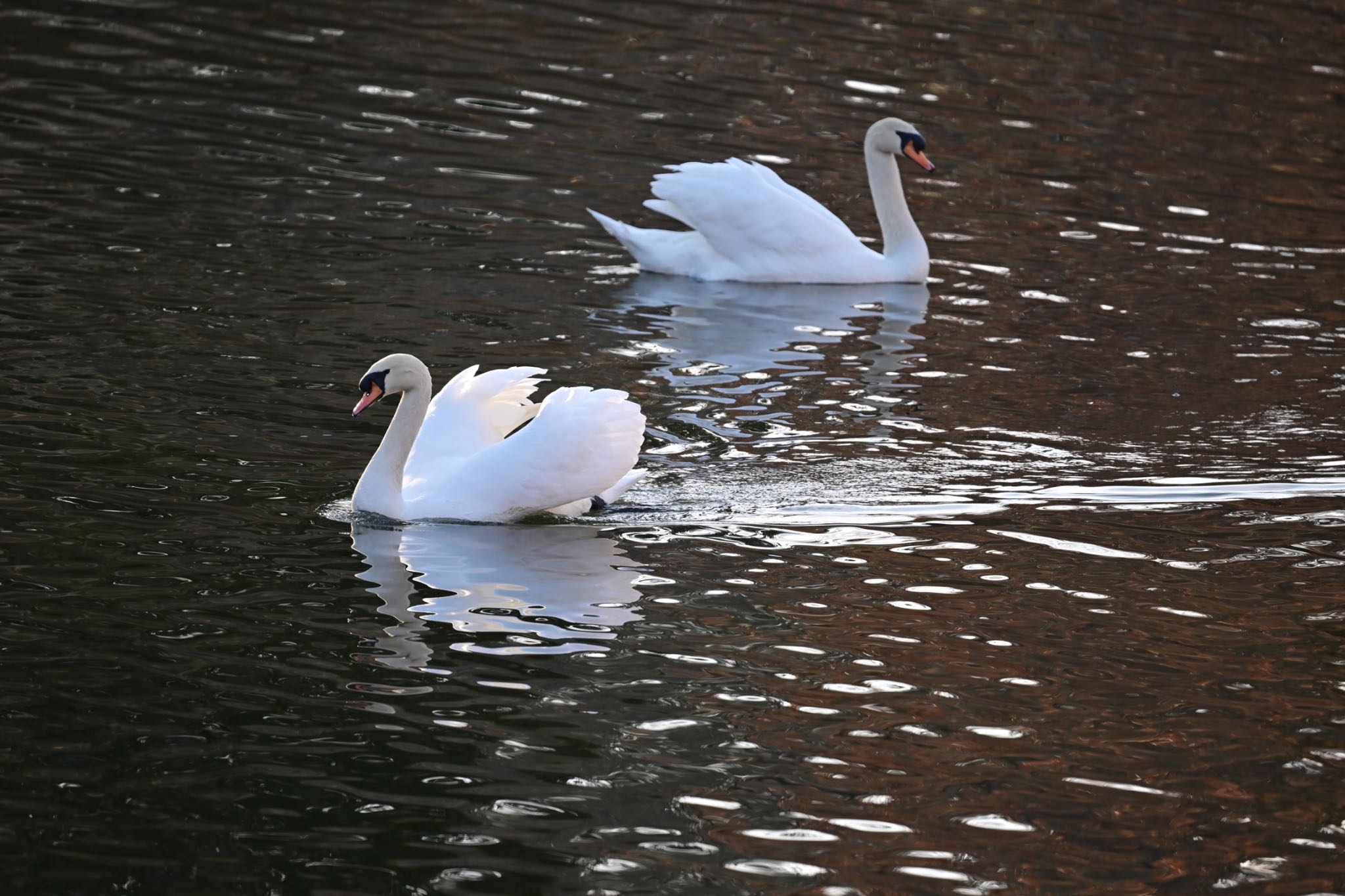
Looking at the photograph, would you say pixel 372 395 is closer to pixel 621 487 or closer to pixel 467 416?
pixel 467 416

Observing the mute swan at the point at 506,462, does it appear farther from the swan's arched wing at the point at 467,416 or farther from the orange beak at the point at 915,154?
the orange beak at the point at 915,154

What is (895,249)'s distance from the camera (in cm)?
1483

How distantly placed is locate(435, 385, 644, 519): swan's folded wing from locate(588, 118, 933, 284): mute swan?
528 cm

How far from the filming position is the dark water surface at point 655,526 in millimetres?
6137

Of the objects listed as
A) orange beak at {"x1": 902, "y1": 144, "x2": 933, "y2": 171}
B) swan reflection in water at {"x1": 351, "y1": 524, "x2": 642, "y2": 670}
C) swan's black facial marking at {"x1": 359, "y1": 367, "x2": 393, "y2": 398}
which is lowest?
swan reflection in water at {"x1": 351, "y1": 524, "x2": 642, "y2": 670}

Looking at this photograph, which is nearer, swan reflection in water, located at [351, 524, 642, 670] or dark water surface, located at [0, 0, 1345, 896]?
dark water surface, located at [0, 0, 1345, 896]

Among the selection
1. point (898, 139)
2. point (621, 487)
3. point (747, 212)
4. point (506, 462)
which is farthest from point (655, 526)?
point (898, 139)

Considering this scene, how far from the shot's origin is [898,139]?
15203 mm

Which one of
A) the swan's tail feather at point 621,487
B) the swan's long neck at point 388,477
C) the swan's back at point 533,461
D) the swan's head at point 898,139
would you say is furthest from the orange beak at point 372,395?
the swan's head at point 898,139

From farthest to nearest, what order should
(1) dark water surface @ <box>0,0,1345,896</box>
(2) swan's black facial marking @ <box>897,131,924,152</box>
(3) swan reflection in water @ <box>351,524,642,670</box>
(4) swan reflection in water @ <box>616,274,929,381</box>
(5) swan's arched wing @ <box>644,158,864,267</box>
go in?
(2) swan's black facial marking @ <box>897,131,924,152</box> → (5) swan's arched wing @ <box>644,158,864,267</box> → (4) swan reflection in water @ <box>616,274,929,381</box> → (3) swan reflection in water @ <box>351,524,642,670</box> → (1) dark water surface @ <box>0,0,1345,896</box>

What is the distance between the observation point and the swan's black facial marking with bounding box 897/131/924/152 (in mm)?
15188

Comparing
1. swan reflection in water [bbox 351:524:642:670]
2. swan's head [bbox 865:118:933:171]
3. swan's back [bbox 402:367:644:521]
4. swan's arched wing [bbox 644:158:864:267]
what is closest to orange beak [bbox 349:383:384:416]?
swan's back [bbox 402:367:644:521]

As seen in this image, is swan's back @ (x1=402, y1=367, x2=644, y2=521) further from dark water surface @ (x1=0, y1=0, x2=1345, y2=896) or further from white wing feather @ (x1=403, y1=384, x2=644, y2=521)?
dark water surface @ (x1=0, y1=0, x2=1345, y2=896)

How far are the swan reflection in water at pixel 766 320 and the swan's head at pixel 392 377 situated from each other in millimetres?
2879
